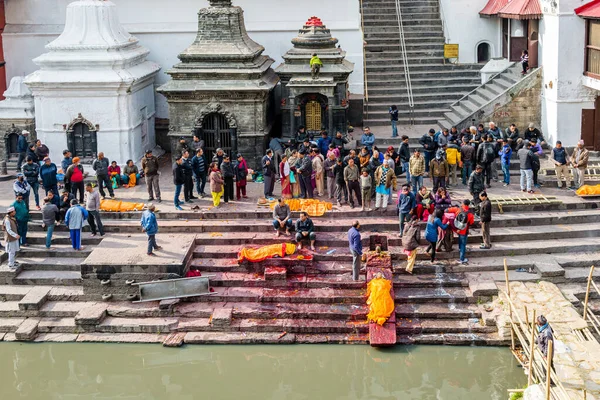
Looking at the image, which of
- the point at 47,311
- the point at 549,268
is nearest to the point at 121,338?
the point at 47,311

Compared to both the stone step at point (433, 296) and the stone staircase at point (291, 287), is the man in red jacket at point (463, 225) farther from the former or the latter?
the stone step at point (433, 296)

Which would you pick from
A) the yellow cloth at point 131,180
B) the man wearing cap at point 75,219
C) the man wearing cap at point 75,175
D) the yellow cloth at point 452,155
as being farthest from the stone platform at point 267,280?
the yellow cloth at point 131,180

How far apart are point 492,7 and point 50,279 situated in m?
15.7

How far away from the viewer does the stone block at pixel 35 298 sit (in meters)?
15.8

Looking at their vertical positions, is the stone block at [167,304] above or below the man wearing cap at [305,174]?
below

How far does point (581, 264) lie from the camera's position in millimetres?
16781

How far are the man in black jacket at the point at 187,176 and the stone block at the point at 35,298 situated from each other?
3.95 m

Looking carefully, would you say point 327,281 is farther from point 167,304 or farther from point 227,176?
point 227,176

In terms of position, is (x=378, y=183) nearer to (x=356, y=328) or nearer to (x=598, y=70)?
(x=356, y=328)

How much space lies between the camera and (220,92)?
21.3 metres

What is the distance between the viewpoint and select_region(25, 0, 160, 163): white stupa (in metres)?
21.9

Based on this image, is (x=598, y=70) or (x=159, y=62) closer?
(x=598, y=70)

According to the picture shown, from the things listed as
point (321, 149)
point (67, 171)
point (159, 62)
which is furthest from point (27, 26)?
point (321, 149)

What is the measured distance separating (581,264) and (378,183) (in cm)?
430
